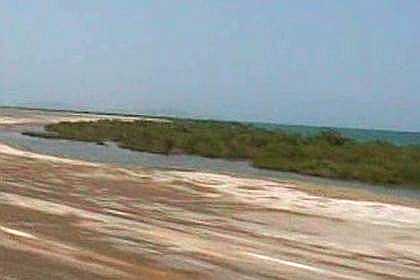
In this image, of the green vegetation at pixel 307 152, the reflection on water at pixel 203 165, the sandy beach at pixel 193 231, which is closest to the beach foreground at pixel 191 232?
the sandy beach at pixel 193 231

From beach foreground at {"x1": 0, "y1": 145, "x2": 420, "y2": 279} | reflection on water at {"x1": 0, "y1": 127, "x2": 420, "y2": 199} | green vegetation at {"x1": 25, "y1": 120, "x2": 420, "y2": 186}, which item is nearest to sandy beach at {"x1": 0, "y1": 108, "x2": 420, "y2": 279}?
beach foreground at {"x1": 0, "y1": 145, "x2": 420, "y2": 279}

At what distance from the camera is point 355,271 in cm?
1002

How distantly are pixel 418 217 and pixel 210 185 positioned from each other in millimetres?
6804

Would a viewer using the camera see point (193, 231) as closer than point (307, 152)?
Yes

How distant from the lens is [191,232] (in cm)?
1260

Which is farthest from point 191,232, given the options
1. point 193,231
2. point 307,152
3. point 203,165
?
point 307,152

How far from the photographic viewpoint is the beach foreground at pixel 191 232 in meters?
9.37

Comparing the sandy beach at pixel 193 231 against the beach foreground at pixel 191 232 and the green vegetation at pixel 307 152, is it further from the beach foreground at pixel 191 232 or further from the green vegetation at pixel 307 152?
the green vegetation at pixel 307 152

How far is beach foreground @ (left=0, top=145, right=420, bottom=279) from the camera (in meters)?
9.37

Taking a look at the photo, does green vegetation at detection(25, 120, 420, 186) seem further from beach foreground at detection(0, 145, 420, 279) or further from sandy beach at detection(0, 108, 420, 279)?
beach foreground at detection(0, 145, 420, 279)

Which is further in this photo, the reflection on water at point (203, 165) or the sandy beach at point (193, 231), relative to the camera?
the reflection on water at point (203, 165)

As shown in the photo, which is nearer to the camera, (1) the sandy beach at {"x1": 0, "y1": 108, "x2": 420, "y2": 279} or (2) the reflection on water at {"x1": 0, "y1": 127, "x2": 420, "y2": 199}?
(1) the sandy beach at {"x1": 0, "y1": 108, "x2": 420, "y2": 279}

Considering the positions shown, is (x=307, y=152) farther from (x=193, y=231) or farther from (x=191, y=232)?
(x=191, y=232)

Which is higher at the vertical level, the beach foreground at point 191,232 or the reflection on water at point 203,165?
the beach foreground at point 191,232
